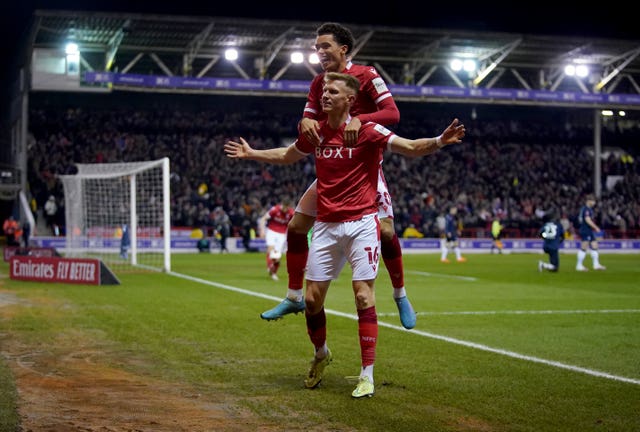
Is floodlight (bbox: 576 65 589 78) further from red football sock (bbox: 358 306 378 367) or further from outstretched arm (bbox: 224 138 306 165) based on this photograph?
red football sock (bbox: 358 306 378 367)

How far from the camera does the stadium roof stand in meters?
41.5

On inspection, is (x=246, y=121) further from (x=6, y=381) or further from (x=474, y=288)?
(x=6, y=381)

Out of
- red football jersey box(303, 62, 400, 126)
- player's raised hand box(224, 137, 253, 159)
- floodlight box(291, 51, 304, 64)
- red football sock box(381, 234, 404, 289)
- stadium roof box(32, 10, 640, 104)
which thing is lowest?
red football sock box(381, 234, 404, 289)

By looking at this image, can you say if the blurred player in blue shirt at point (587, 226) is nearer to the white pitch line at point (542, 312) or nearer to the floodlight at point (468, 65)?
the white pitch line at point (542, 312)

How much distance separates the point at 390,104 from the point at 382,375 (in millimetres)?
2320

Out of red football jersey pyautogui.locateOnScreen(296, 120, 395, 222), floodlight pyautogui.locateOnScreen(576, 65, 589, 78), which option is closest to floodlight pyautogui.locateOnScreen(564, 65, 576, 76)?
floodlight pyautogui.locateOnScreen(576, 65, 589, 78)

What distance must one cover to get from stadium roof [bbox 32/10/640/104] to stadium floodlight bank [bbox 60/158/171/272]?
9172mm

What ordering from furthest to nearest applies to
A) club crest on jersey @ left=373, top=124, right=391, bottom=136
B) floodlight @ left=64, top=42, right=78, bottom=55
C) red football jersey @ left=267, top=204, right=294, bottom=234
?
floodlight @ left=64, top=42, right=78, bottom=55, red football jersey @ left=267, top=204, right=294, bottom=234, club crest on jersey @ left=373, top=124, right=391, bottom=136

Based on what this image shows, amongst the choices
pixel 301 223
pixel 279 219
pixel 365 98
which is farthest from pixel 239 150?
pixel 279 219

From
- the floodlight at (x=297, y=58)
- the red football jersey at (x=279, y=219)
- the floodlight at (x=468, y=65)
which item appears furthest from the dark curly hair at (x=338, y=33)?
the floodlight at (x=468, y=65)

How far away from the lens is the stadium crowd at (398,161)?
44.4m

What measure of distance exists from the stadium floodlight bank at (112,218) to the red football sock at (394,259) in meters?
16.2

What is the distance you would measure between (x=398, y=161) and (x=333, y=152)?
43875 millimetres

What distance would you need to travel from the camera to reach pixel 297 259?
7.52 meters
